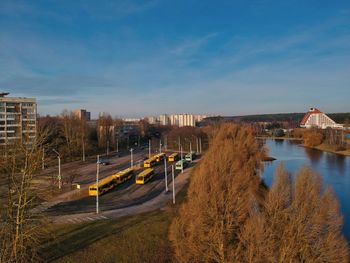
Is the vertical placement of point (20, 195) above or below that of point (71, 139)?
below

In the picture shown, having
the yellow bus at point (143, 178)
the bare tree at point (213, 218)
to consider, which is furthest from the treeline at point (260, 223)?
the yellow bus at point (143, 178)

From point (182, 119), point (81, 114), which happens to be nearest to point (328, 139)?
point (81, 114)

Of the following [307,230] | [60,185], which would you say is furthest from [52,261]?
[60,185]

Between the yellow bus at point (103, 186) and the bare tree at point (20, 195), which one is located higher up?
the bare tree at point (20, 195)

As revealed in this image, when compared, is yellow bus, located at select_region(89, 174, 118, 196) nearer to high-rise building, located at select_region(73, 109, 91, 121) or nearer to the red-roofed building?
high-rise building, located at select_region(73, 109, 91, 121)

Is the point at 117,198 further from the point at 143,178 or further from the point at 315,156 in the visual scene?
the point at 315,156

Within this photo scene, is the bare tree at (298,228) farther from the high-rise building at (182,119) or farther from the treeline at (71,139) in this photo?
the high-rise building at (182,119)
